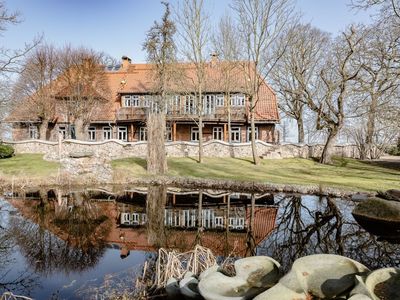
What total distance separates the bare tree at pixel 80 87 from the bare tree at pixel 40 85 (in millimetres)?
830

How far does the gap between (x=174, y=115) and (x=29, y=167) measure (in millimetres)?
14749

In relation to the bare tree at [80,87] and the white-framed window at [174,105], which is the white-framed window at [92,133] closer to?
the bare tree at [80,87]

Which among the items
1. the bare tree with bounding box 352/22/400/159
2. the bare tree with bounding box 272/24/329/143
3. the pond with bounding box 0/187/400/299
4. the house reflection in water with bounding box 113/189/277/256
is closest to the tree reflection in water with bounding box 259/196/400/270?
the pond with bounding box 0/187/400/299

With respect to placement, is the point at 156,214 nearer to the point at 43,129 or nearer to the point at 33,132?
the point at 43,129

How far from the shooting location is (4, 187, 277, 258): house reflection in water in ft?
31.8

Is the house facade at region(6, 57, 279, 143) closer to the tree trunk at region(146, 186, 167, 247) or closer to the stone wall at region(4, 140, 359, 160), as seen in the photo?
the stone wall at region(4, 140, 359, 160)

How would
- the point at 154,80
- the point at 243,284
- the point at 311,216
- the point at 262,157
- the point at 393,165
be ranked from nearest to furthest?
1. the point at 243,284
2. the point at 311,216
3. the point at 393,165
4. the point at 262,157
5. the point at 154,80

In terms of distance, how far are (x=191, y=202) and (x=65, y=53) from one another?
25.9 m

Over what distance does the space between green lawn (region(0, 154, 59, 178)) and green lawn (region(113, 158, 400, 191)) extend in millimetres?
3820

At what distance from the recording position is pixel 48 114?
32.8 metres

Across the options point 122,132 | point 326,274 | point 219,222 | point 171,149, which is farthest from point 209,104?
point 326,274

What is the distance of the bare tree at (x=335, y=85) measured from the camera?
80.1 ft

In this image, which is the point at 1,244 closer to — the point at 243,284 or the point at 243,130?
the point at 243,284

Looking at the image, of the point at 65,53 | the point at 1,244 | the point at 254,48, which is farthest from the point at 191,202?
the point at 65,53
